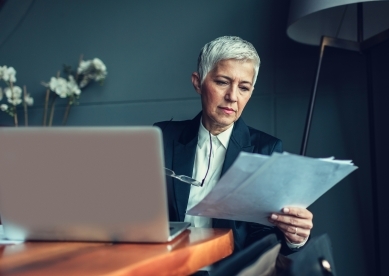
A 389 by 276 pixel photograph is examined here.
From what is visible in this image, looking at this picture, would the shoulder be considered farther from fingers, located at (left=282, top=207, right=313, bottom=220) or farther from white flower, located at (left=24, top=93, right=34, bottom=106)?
white flower, located at (left=24, top=93, right=34, bottom=106)

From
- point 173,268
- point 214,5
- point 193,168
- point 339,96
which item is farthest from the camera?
point 214,5

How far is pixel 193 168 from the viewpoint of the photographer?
1.79m

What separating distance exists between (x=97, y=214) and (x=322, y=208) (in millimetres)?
1740

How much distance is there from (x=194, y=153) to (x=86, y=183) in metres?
0.87

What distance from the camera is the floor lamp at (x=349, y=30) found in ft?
6.99

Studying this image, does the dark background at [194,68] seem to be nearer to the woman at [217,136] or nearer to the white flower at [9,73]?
the white flower at [9,73]

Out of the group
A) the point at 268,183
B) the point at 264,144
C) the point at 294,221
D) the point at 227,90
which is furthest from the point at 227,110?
the point at 268,183

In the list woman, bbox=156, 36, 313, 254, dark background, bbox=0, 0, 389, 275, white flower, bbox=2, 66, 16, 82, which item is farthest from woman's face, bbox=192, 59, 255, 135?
white flower, bbox=2, 66, 16, 82

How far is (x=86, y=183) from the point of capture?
937 millimetres

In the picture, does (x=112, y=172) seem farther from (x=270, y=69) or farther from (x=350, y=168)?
(x=270, y=69)

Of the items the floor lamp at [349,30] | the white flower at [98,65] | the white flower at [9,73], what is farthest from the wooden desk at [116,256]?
the white flower at [9,73]

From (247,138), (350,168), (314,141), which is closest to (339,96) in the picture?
(314,141)

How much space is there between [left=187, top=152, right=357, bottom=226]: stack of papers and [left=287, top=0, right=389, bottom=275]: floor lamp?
97cm

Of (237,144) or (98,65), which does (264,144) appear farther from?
(98,65)
